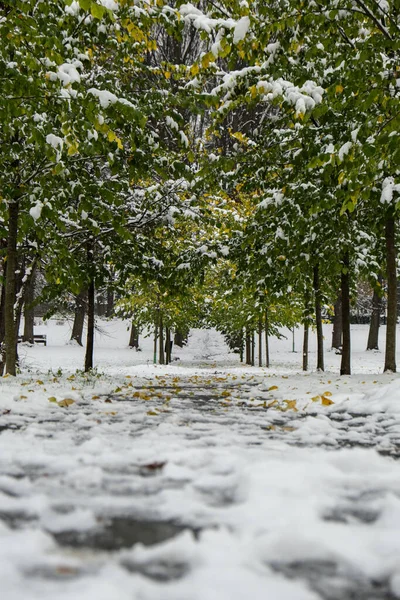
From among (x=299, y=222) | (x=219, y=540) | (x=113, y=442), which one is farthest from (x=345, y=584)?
(x=299, y=222)

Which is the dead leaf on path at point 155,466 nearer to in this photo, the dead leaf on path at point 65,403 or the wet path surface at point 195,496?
the wet path surface at point 195,496

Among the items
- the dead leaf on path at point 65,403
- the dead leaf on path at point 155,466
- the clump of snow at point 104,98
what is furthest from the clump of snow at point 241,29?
the dead leaf on path at point 155,466

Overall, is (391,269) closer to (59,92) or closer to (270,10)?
(270,10)

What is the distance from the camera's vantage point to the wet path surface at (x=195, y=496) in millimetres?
1159

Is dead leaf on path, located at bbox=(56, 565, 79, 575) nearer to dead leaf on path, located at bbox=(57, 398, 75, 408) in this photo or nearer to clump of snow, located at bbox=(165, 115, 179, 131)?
dead leaf on path, located at bbox=(57, 398, 75, 408)

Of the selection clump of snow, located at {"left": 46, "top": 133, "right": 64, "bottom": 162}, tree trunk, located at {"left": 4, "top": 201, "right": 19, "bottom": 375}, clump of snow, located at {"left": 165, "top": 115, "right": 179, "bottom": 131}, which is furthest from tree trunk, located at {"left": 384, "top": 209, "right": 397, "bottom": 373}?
tree trunk, located at {"left": 4, "top": 201, "right": 19, "bottom": 375}

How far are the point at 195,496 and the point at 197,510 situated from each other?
5.6 inches

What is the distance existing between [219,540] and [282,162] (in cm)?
714

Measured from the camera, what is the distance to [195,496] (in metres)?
1.69

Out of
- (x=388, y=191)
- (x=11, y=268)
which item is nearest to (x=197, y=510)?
(x=11, y=268)

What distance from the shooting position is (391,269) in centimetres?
805

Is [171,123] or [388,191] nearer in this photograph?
[171,123]

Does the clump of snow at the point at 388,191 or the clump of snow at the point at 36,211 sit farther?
the clump of snow at the point at 388,191

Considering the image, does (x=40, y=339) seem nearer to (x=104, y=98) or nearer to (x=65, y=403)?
(x=65, y=403)
